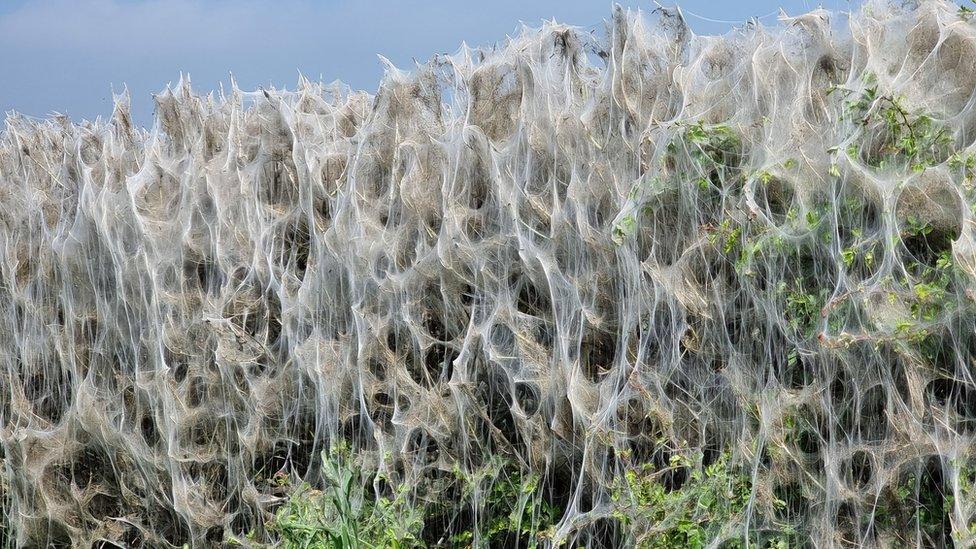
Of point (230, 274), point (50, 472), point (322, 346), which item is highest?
point (230, 274)

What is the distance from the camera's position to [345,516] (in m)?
5.30

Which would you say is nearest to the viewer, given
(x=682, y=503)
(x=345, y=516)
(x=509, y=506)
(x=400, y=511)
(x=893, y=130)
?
(x=893, y=130)

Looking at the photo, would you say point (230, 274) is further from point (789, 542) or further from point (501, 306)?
point (789, 542)

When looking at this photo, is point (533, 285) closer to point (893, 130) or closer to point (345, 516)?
point (345, 516)

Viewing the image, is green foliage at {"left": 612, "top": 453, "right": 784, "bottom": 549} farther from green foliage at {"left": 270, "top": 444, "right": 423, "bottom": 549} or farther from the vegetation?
green foliage at {"left": 270, "top": 444, "right": 423, "bottom": 549}

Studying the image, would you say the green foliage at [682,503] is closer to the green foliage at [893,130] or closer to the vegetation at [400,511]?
the vegetation at [400,511]

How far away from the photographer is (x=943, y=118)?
4.22 meters

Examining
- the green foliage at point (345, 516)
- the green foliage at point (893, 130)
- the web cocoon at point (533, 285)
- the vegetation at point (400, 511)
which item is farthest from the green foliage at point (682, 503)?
the green foliage at point (893, 130)

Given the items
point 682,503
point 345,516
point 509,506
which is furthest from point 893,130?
point 345,516

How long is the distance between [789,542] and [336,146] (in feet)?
10.2

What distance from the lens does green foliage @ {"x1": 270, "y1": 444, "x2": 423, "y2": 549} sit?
Result: 529cm

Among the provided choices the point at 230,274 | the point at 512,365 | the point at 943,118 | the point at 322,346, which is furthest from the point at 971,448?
the point at 230,274

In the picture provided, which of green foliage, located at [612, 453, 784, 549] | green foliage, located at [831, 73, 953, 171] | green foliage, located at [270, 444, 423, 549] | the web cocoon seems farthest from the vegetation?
green foliage, located at [831, 73, 953, 171]

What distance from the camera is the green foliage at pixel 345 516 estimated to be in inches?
208
